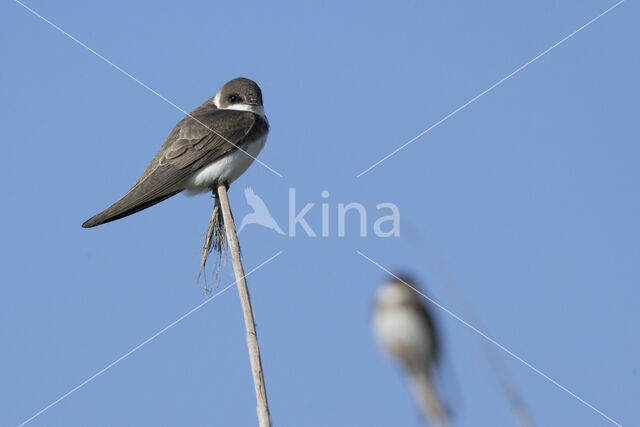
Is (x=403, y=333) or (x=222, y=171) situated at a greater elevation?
(x=222, y=171)

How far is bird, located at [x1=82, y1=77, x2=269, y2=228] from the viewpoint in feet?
28.8

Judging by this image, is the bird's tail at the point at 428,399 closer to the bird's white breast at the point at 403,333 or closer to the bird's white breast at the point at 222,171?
the bird's white breast at the point at 403,333

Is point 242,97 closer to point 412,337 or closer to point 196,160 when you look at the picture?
point 196,160

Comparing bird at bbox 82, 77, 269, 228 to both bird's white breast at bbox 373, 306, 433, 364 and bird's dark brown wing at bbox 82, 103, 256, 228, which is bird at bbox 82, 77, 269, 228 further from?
bird's white breast at bbox 373, 306, 433, 364

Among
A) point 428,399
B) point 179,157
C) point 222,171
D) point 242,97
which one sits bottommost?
point 428,399

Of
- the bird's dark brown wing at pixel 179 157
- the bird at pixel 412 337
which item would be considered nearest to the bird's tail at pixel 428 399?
the bird at pixel 412 337

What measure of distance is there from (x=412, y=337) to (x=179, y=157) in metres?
8.11

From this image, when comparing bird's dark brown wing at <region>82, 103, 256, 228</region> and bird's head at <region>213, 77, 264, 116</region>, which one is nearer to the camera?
bird's dark brown wing at <region>82, 103, 256, 228</region>

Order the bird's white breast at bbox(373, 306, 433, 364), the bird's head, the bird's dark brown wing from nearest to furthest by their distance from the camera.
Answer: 1. the bird's white breast at bbox(373, 306, 433, 364)
2. the bird's dark brown wing
3. the bird's head

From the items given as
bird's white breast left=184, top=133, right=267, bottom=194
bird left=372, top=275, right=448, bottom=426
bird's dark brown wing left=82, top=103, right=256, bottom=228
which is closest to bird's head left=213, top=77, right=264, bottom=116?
bird's dark brown wing left=82, top=103, right=256, bottom=228

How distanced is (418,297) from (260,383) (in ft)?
15.1

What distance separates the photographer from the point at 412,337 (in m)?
1.04

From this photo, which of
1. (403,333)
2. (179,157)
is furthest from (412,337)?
(179,157)

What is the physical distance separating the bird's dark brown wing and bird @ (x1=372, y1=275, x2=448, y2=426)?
778 cm
